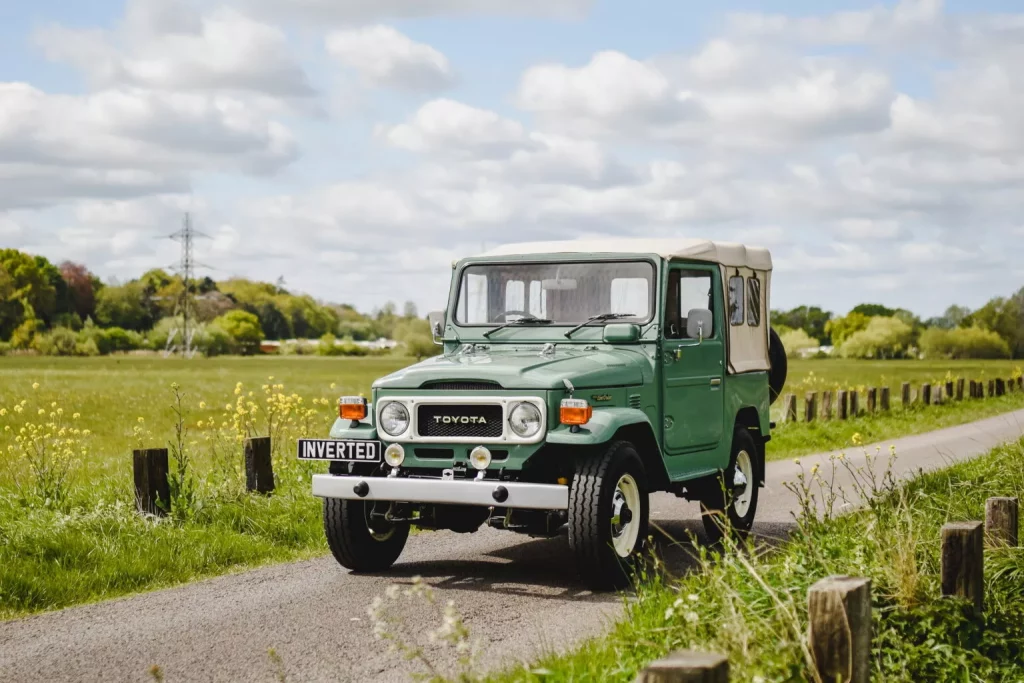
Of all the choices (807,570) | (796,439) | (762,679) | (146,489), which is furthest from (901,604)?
(796,439)

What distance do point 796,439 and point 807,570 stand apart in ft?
49.0

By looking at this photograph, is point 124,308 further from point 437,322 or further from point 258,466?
point 437,322

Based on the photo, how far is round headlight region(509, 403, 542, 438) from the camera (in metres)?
7.66

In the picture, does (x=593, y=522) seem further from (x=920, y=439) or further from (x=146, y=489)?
(x=920, y=439)

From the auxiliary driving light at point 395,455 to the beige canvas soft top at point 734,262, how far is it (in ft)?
7.16

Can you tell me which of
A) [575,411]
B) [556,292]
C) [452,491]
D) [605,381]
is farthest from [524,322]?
[452,491]

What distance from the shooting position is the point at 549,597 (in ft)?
24.9

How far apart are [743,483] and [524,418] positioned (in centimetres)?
332

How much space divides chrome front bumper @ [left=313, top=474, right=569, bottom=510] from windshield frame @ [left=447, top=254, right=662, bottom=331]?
1.89 metres

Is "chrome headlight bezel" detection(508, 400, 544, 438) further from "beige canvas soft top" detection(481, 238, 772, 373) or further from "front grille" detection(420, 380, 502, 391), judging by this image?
"beige canvas soft top" detection(481, 238, 772, 373)

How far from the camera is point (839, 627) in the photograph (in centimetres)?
402

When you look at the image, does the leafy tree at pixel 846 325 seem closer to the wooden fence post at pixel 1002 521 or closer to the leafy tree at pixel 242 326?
the leafy tree at pixel 242 326

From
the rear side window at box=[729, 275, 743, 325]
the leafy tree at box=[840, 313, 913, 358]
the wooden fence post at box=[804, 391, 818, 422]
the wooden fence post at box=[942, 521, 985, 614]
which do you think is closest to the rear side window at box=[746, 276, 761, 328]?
the rear side window at box=[729, 275, 743, 325]

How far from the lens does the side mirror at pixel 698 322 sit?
891 cm
